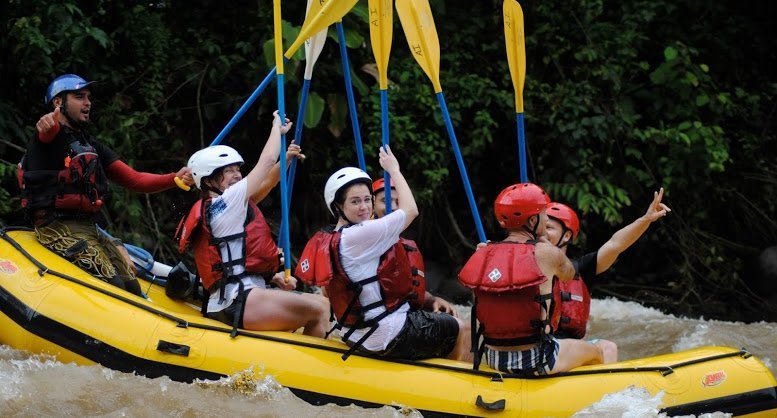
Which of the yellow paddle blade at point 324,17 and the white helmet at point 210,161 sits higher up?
the yellow paddle blade at point 324,17

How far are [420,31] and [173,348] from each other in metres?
2.22

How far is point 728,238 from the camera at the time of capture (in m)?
9.16

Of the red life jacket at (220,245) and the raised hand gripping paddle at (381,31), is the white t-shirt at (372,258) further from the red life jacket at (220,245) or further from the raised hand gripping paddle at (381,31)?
the raised hand gripping paddle at (381,31)

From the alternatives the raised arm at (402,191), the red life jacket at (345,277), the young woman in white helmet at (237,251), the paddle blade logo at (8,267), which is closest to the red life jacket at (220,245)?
the young woman in white helmet at (237,251)

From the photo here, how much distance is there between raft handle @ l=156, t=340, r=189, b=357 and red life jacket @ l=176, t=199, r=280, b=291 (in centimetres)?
39

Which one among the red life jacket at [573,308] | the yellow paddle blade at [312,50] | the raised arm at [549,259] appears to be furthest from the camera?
the yellow paddle blade at [312,50]

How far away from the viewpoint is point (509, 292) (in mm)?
4418

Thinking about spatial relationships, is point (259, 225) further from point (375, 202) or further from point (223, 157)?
point (375, 202)

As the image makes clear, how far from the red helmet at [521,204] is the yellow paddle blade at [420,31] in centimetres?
135

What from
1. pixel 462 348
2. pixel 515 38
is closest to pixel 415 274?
pixel 462 348

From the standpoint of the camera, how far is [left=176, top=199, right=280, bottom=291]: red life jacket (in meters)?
4.89

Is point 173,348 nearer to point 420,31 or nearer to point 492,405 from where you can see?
point 492,405

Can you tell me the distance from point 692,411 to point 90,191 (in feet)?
10.2

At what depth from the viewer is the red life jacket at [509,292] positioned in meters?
4.37
